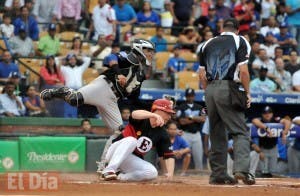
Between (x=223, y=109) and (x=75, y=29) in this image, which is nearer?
(x=223, y=109)

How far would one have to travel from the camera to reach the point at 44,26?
2011cm

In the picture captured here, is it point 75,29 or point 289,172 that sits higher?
point 75,29

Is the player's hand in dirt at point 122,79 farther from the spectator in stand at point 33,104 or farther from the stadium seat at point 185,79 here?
the stadium seat at point 185,79

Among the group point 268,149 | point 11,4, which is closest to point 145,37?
point 11,4

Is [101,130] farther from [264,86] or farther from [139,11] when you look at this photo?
[139,11]

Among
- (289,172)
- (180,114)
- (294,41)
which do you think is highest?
(294,41)

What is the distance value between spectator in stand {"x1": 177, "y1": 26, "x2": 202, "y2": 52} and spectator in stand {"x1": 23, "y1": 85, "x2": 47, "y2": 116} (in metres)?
4.38

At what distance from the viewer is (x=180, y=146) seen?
54.0 feet

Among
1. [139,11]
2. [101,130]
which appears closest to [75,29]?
[139,11]

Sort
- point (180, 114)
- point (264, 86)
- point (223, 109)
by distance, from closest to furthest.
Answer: point (223, 109) → point (180, 114) → point (264, 86)

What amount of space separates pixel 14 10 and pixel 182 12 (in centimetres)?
420

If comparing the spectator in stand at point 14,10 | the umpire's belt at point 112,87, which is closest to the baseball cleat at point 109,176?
the umpire's belt at point 112,87

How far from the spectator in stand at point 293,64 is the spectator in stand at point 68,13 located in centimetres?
485

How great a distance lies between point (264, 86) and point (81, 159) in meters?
4.73
